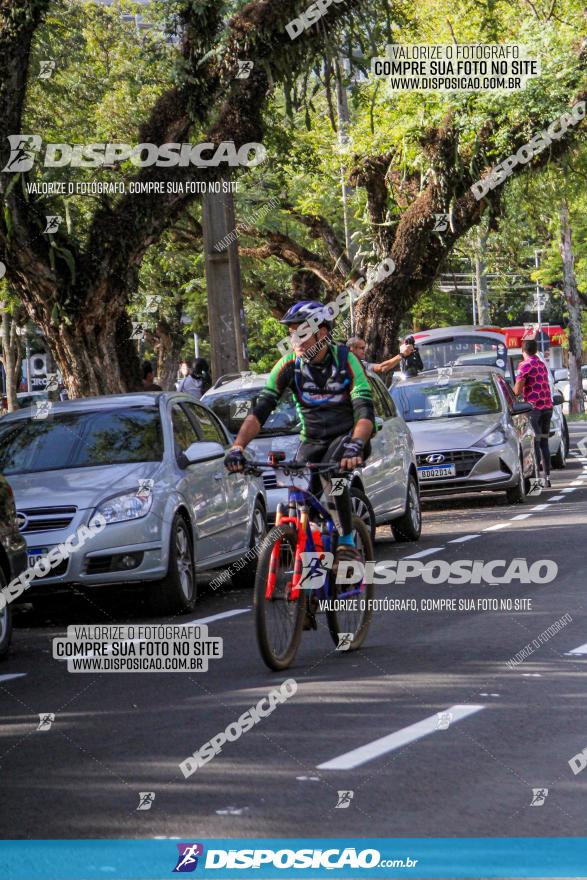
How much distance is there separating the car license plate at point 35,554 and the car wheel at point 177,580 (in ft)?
2.56

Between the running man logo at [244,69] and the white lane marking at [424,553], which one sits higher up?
the running man logo at [244,69]

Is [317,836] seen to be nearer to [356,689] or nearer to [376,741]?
[376,741]

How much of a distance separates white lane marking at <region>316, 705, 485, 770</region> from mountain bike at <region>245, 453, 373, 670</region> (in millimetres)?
1453

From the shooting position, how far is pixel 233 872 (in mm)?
4770

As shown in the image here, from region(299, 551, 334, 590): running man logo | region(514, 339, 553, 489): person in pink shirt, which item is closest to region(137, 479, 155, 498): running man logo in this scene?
region(299, 551, 334, 590): running man logo

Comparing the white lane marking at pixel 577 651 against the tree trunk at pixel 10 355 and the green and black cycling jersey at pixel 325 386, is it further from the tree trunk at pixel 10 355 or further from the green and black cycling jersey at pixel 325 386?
the tree trunk at pixel 10 355

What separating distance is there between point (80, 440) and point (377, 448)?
172 inches

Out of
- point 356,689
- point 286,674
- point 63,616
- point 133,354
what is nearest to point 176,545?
point 63,616

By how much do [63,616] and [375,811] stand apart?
22.1 feet

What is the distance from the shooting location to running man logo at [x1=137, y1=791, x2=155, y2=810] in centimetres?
556

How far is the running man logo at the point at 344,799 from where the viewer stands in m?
5.47

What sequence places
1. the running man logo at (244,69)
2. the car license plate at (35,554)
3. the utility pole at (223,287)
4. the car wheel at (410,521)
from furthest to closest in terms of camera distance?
the utility pole at (223,287)
the running man logo at (244,69)
the car wheel at (410,521)
the car license plate at (35,554)

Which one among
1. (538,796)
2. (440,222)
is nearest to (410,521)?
(538,796)

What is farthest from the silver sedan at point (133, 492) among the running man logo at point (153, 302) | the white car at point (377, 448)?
the running man logo at point (153, 302)
